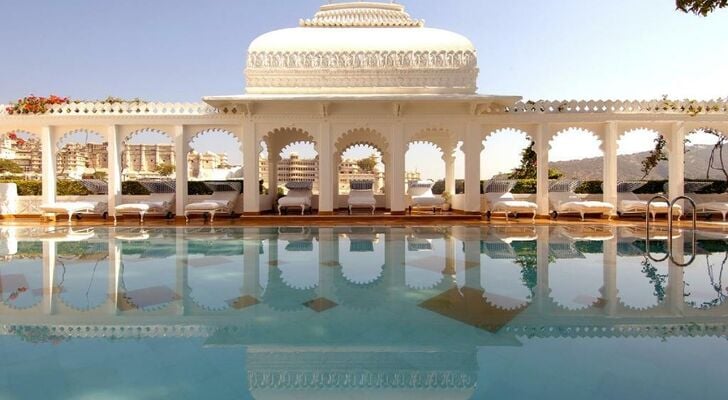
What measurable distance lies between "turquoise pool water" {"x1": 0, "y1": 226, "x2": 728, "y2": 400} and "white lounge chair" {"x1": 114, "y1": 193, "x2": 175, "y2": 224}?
17.0 feet

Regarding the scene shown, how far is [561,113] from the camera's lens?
12078 millimetres

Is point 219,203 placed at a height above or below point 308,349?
above

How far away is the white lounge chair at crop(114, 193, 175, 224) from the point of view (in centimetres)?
1153

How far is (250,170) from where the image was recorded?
1228cm

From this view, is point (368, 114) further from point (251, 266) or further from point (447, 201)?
point (251, 266)

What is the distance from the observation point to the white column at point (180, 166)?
479 inches

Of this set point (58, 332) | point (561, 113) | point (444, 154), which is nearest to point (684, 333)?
point (58, 332)

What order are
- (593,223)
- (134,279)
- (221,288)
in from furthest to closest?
(593,223) < (134,279) < (221,288)

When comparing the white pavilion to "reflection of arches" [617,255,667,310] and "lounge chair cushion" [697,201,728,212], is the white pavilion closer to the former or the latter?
"lounge chair cushion" [697,201,728,212]

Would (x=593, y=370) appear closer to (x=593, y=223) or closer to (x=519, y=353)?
(x=519, y=353)

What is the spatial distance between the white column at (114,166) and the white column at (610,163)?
16.1 meters

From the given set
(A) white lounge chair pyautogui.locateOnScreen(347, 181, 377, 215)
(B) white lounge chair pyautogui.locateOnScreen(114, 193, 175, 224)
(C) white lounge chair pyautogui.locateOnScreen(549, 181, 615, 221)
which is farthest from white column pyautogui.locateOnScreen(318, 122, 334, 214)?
(C) white lounge chair pyautogui.locateOnScreen(549, 181, 615, 221)

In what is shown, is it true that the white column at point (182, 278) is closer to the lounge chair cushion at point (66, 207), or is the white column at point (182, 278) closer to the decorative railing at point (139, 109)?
the decorative railing at point (139, 109)

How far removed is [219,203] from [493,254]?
29.9ft
